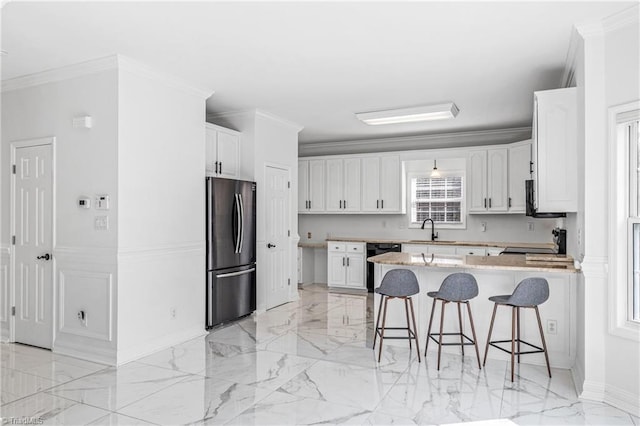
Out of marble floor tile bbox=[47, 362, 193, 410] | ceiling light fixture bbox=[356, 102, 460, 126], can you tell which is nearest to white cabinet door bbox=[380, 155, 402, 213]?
ceiling light fixture bbox=[356, 102, 460, 126]

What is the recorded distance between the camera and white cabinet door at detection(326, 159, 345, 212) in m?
7.87

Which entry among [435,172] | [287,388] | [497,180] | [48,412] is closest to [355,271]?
[435,172]

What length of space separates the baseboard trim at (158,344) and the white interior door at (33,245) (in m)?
0.92

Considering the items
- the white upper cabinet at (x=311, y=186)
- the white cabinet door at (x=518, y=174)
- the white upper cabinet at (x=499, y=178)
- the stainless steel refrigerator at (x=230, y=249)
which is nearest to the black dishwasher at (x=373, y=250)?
the white upper cabinet at (x=311, y=186)

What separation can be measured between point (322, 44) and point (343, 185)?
4.42 m

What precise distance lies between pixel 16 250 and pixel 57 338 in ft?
3.36

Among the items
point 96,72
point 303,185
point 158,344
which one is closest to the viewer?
point 96,72

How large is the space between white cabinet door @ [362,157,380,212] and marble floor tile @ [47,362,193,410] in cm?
474

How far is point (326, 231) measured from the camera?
8.37m

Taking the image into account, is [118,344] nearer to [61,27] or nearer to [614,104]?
[61,27]

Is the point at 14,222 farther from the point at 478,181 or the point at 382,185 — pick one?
the point at 478,181

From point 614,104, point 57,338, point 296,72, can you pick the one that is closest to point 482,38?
point 614,104

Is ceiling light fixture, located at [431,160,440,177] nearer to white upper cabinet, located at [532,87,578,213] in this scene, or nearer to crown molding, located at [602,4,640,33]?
white upper cabinet, located at [532,87,578,213]

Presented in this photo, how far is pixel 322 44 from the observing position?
11.6ft
